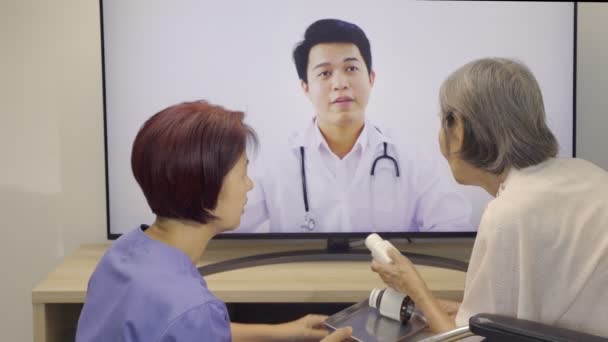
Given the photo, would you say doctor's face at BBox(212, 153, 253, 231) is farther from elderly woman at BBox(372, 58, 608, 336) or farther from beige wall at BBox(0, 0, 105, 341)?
beige wall at BBox(0, 0, 105, 341)

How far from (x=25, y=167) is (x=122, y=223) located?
0.43m

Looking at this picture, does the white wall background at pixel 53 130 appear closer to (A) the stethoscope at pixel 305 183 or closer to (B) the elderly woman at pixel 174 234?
(A) the stethoscope at pixel 305 183

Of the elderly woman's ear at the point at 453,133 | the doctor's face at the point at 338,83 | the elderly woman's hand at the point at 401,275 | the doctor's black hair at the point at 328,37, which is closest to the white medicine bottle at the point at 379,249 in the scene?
the elderly woman's hand at the point at 401,275

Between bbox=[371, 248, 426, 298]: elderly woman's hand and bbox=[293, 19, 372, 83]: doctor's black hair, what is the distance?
2.35 feet

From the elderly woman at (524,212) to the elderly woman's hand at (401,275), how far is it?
0.27 ft

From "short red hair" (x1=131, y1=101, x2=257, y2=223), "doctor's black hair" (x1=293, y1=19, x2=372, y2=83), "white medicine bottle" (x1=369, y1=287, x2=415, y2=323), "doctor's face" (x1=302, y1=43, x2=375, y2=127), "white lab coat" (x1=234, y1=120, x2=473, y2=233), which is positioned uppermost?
"doctor's black hair" (x1=293, y1=19, x2=372, y2=83)

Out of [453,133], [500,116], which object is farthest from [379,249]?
[500,116]

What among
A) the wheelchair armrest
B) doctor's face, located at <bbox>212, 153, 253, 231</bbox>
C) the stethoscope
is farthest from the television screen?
the wheelchair armrest

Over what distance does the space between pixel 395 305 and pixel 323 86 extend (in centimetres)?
78

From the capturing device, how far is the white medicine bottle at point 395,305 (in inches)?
67.8

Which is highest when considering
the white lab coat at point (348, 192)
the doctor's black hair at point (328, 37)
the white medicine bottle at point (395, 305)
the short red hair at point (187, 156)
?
the doctor's black hair at point (328, 37)

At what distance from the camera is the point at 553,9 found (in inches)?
87.5

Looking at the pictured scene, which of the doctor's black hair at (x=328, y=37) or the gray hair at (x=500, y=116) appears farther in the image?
the doctor's black hair at (x=328, y=37)

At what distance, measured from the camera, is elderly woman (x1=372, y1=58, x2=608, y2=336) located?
4.76ft
